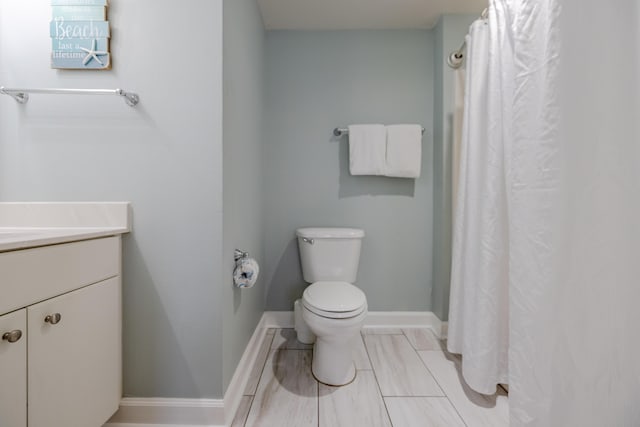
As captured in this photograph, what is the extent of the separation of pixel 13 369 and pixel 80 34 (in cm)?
115

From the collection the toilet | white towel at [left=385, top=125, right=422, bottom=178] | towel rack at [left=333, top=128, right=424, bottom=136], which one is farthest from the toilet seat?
towel rack at [left=333, top=128, right=424, bottom=136]

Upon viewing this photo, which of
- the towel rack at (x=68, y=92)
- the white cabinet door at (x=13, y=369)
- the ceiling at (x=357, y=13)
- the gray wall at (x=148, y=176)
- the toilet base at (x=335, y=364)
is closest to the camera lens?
the white cabinet door at (x=13, y=369)

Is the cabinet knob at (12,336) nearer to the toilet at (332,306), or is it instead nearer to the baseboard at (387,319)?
the toilet at (332,306)

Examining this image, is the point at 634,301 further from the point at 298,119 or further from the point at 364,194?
the point at 298,119

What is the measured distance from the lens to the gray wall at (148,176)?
1158mm

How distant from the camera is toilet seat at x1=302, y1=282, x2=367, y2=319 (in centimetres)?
137

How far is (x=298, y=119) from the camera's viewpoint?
7.05 ft

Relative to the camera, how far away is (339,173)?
2156 millimetres

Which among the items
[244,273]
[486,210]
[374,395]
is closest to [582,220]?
[486,210]

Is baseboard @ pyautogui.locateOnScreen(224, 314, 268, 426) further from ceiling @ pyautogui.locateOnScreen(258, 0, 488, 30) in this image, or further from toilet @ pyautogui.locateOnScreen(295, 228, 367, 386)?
ceiling @ pyautogui.locateOnScreen(258, 0, 488, 30)

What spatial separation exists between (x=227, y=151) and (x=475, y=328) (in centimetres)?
137

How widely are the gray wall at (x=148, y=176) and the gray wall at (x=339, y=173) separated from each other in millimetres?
993

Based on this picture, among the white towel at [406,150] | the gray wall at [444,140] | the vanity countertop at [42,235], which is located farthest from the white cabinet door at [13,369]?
the gray wall at [444,140]

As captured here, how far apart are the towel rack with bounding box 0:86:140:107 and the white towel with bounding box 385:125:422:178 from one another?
1495 mm
